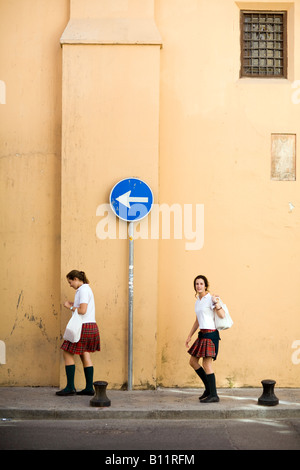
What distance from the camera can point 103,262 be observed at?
33.9 feet

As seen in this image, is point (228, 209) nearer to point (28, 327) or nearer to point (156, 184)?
point (156, 184)

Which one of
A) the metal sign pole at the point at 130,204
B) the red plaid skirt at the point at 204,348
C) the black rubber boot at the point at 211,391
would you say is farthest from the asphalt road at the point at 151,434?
the metal sign pole at the point at 130,204

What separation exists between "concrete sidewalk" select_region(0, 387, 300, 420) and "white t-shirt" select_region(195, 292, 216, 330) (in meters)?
1.01

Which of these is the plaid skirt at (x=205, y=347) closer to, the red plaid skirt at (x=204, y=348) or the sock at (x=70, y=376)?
the red plaid skirt at (x=204, y=348)

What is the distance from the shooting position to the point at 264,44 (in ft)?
35.9

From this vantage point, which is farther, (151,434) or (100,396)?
(100,396)

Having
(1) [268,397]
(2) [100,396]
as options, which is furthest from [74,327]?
(1) [268,397]

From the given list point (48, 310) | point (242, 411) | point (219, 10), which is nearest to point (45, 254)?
point (48, 310)

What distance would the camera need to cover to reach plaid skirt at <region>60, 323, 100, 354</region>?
9.82 metres

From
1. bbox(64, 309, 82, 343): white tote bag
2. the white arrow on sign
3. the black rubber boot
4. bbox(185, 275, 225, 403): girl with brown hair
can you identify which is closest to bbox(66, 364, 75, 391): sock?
bbox(64, 309, 82, 343): white tote bag

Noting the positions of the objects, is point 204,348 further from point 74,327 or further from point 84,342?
point 74,327

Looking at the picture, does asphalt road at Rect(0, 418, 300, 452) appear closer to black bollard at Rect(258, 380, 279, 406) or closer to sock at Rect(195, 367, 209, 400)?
black bollard at Rect(258, 380, 279, 406)

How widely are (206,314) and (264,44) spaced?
4284 millimetres

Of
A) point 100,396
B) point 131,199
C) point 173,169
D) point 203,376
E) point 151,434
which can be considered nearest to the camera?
point 151,434
